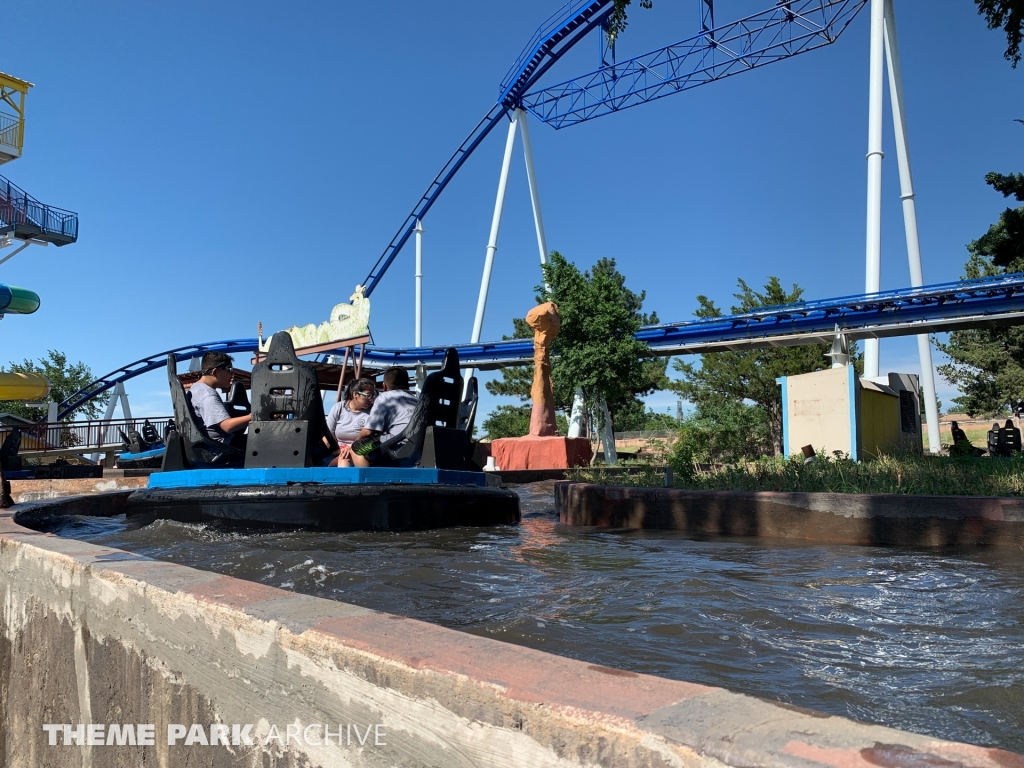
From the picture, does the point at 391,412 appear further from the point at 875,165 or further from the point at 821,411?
the point at 875,165

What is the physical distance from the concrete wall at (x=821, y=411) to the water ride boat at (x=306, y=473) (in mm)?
8476

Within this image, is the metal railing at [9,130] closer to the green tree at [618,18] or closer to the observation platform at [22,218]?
the observation platform at [22,218]

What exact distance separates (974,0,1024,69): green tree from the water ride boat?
5480mm

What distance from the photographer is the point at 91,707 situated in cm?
238

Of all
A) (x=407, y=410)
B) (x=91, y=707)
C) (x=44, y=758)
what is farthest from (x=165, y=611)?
(x=407, y=410)

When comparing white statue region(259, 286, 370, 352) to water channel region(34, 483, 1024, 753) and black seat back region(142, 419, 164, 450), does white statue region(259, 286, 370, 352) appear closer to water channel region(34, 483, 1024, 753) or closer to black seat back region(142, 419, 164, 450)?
water channel region(34, 483, 1024, 753)

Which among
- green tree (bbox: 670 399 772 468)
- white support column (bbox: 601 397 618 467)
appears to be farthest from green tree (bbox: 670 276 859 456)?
white support column (bbox: 601 397 618 467)

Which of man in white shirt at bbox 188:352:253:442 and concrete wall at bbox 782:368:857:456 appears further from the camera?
concrete wall at bbox 782:368:857:456

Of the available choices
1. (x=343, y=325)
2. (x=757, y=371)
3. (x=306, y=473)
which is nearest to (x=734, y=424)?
(x=757, y=371)

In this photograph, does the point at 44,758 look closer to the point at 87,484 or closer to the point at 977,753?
the point at 977,753

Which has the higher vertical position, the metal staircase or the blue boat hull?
the metal staircase

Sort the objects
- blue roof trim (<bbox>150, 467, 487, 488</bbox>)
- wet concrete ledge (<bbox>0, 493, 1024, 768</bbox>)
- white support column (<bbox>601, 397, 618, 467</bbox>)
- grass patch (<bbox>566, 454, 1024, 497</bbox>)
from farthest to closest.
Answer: white support column (<bbox>601, 397, 618, 467</bbox>)
grass patch (<bbox>566, 454, 1024, 497</bbox>)
blue roof trim (<bbox>150, 467, 487, 488</bbox>)
wet concrete ledge (<bbox>0, 493, 1024, 768</bbox>)

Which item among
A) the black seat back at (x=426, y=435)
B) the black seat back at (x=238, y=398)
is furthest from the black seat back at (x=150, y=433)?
the black seat back at (x=426, y=435)

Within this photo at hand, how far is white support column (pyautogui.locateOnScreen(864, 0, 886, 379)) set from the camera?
22172mm
